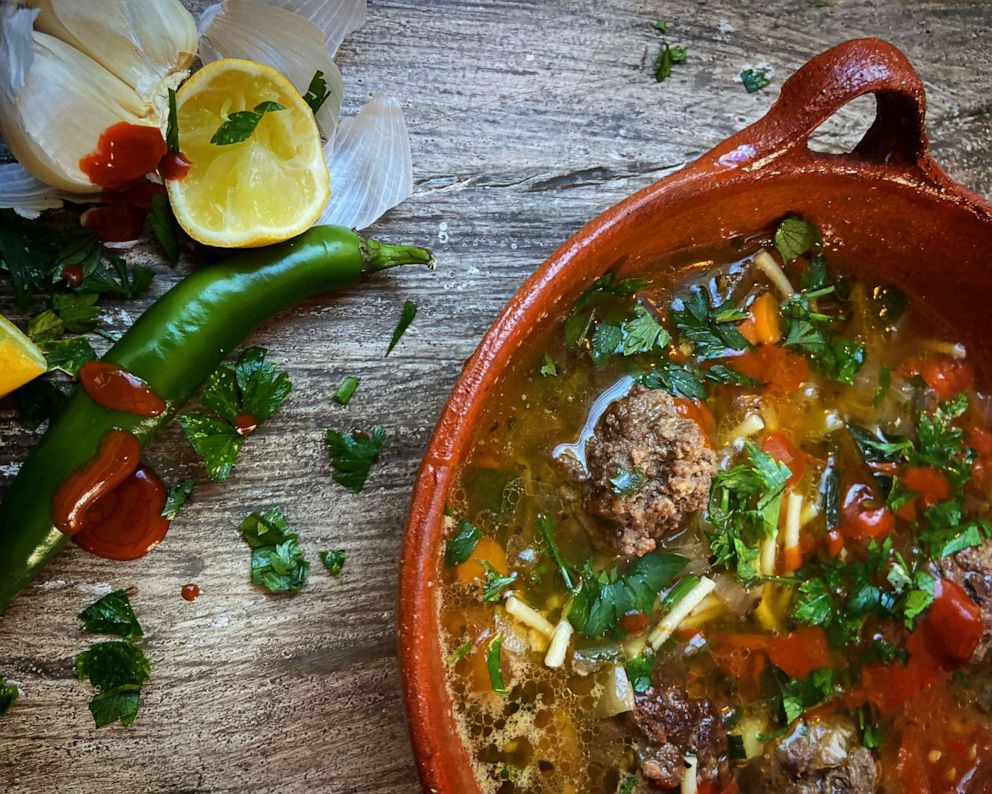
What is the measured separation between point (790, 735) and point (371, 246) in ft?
5.45

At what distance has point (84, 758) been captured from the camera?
2273 millimetres

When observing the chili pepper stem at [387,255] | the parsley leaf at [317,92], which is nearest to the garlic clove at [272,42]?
the parsley leaf at [317,92]

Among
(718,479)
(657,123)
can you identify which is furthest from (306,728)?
(657,123)

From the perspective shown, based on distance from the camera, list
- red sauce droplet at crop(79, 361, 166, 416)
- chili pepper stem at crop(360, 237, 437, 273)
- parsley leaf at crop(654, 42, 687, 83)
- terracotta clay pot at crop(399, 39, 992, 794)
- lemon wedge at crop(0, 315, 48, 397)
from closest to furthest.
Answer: terracotta clay pot at crop(399, 39, 992, 794) → lemon wedge at crop(0, 315, 48, 397) → red sauce droplet at crop(79, 361, 166, 416) → chili pepper stem at crop(360, 237, 437, 273) → parsley leaf at crop(654, 42, 687, 83)

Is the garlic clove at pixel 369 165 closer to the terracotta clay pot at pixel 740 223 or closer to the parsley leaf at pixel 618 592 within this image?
the terracotta clay pot at pixel 740 223

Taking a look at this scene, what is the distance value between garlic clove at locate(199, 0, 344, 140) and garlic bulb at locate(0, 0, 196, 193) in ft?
0.26

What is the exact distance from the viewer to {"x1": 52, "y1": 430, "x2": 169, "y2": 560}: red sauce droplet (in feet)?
7.08

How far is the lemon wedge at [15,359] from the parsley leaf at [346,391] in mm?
696

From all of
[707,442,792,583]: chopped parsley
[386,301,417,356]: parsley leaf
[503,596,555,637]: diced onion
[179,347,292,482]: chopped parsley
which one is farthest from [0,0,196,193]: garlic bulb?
[707,442,792,583]: chopped parsley

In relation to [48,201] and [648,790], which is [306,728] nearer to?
[648,790]

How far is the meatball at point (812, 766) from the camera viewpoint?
2303mm

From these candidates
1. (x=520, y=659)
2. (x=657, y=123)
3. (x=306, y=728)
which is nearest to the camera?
(x=520, y=659)

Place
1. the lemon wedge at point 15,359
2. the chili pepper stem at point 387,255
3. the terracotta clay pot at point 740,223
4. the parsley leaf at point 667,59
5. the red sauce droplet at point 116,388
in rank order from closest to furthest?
the terracotta clay pot at point 740,223, the lemon wedge at point 15,359, the red sauce droplet at point 116,388, the chili pepper stem at point 387,255, the parsley leaf at point 667,59

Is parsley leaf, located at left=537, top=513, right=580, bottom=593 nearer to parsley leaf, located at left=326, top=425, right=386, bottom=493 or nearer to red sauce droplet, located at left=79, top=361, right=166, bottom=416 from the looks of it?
parsley leaf, located at left=326, top=425, right=386, bottom=493
